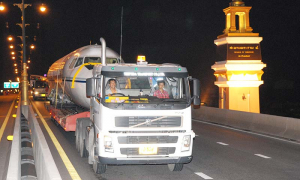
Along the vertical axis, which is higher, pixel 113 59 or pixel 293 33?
pixel 293 33

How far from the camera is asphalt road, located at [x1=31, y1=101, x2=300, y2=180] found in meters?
10.6

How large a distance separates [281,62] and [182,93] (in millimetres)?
141539

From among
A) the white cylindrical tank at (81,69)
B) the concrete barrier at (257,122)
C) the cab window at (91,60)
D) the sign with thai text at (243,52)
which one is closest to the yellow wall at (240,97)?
the sign with thai text at (243,52)

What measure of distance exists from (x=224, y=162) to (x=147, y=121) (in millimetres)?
3336

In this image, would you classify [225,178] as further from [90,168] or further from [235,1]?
[235,1]

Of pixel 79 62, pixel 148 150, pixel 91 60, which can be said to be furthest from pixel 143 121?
pixel 79 62

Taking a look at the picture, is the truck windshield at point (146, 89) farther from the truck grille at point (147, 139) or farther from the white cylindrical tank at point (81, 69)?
the white cylindrical tank at point (81, 69)

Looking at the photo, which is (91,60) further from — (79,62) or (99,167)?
(99,167)

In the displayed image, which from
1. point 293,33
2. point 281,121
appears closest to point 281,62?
point 293,33

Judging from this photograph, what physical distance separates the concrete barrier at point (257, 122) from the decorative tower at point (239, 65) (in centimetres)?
1509

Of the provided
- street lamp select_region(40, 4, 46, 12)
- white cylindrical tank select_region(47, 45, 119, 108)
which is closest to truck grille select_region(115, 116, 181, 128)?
white cylindrical tank select_region(47, 45, 119, 108)

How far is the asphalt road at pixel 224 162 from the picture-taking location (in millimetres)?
10570

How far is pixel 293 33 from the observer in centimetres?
15350

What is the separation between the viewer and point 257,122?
20.3 metres
